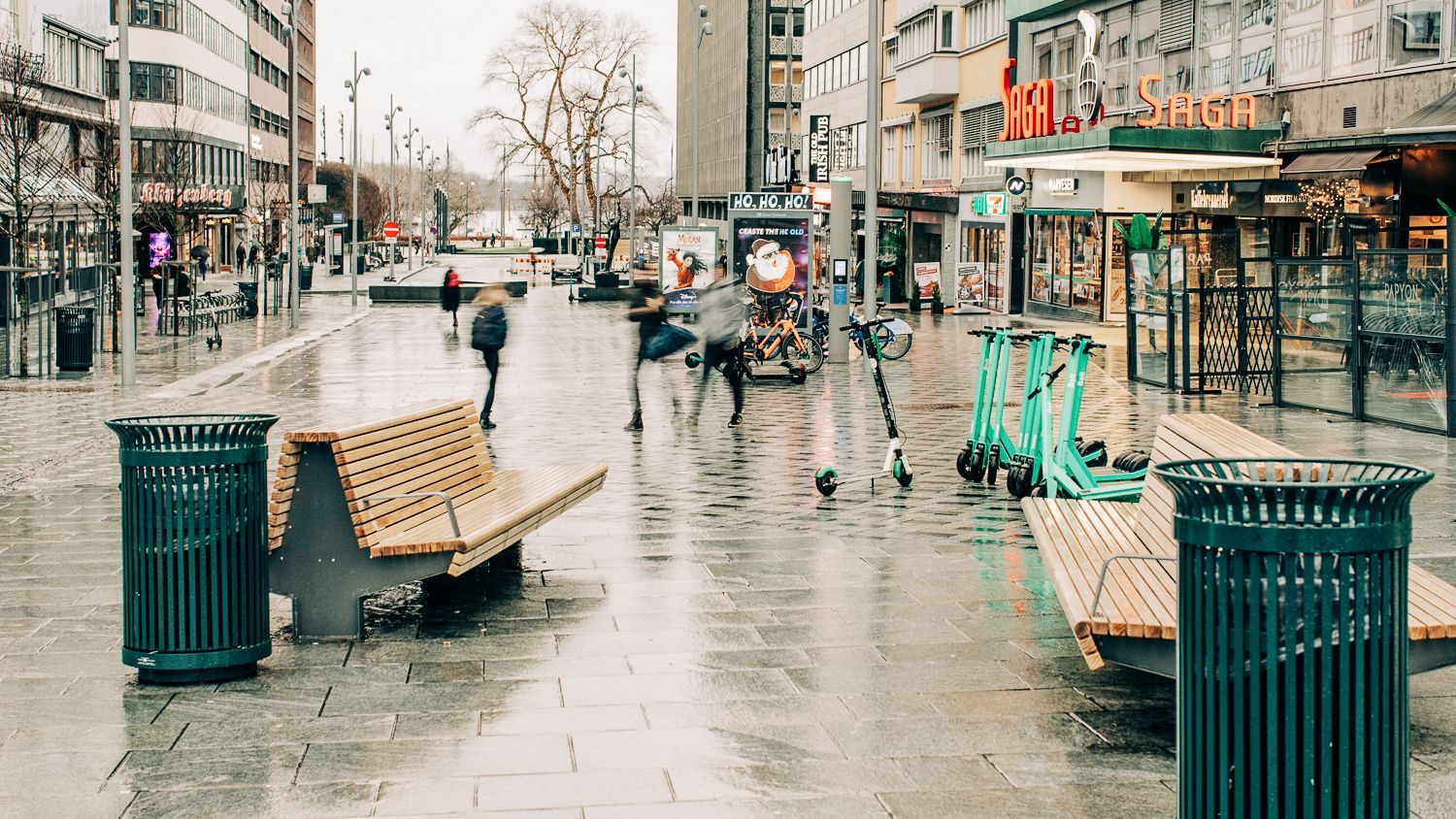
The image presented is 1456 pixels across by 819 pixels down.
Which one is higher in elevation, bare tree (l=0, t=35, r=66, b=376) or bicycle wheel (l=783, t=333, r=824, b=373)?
bare tree (l=0, t=35, r=66, b=376)

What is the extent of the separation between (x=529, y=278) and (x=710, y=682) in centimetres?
7266

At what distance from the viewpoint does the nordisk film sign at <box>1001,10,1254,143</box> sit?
3031 cm

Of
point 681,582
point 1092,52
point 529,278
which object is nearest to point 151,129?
point 529,278

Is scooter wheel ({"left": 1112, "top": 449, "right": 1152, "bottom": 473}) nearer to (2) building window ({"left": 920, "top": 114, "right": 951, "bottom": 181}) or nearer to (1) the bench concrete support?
(1) the bench concrete support

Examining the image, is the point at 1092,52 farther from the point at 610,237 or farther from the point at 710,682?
the point at 610,237

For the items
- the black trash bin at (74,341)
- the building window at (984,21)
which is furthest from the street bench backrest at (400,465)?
the building window at (984,21)

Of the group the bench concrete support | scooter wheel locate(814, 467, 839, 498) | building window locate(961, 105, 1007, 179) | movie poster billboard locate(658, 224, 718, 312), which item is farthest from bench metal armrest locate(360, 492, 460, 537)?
building window locate(961, 105, 1007, 179)

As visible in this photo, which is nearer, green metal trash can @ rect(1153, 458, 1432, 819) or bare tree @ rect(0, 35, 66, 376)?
green metal trash can @ rect(1153, 458, 1432, 819)

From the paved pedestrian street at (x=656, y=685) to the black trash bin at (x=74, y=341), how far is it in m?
10.4

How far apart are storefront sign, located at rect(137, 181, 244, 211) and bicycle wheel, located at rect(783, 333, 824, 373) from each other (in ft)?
59.0

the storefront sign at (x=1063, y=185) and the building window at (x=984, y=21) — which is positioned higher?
the building window at (x=984, y=21)

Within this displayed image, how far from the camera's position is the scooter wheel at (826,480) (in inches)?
488

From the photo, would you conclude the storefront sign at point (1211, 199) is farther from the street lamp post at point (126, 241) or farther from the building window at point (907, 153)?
the building window at point (907, 153)

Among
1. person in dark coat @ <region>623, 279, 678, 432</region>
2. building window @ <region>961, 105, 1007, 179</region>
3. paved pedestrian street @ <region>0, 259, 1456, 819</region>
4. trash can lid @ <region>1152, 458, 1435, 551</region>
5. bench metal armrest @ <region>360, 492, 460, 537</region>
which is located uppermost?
building window @ <region>961, 105, 1007, 179</region>
